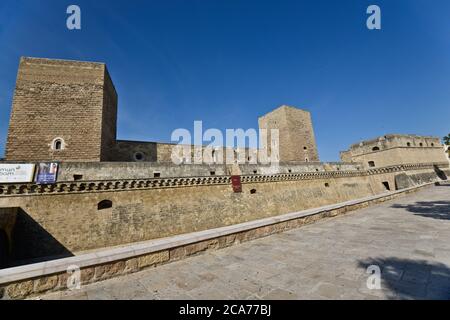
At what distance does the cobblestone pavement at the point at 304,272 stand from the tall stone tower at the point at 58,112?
1275cm

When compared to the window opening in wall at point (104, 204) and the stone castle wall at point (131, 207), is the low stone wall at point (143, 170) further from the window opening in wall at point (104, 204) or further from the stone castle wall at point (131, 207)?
the window opening in wall at point (104, 204)

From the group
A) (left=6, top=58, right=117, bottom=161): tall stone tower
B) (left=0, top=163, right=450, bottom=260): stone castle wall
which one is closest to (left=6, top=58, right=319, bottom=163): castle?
(left=6, top=58, right=117, bottom=161): tall stone tower

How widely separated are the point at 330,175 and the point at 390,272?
67.5 ft

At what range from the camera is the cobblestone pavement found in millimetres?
2637

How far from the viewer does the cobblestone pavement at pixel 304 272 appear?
2.64 m

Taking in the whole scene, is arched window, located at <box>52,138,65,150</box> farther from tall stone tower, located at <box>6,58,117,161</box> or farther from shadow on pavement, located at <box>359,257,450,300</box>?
shadow on pavement, located at <box>359,257,450,300</box>

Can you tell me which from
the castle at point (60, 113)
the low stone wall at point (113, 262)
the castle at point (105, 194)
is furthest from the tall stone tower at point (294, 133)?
the low stone wall at point (113, 262)

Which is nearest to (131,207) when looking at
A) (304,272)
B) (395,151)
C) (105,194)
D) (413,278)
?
(105,194)

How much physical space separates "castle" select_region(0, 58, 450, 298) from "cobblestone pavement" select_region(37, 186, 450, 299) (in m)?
0.43

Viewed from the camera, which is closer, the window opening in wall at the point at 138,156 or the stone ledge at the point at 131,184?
the stone ledge at the point at 131,184

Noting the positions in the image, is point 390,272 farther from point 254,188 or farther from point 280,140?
point 280,140

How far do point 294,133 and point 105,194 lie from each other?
23.3m

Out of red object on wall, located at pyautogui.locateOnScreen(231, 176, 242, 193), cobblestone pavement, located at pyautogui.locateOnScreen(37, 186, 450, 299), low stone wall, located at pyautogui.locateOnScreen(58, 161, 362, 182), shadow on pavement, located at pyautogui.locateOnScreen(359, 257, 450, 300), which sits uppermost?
low stone wall, located at pyautogui.locateOnScreen(58, 161, 362, 182)

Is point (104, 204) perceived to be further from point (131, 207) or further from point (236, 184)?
point (236, 184)
